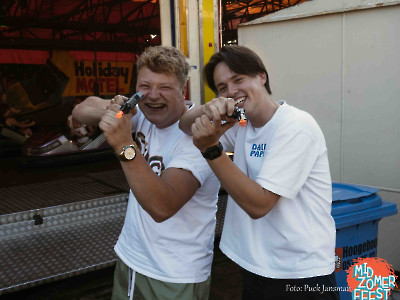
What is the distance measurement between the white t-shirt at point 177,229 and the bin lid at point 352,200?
1123 millimetres

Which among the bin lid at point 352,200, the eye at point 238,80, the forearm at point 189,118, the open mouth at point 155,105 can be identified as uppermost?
the eye at point 238,80

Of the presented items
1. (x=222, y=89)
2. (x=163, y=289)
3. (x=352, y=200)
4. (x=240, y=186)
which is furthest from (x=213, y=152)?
(x=352, y=200)

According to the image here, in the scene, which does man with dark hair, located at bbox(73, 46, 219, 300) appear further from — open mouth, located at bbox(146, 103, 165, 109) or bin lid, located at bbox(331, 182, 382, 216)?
bin lid, located at bbox(331, 182, 382, 216)

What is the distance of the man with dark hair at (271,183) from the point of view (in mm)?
1345

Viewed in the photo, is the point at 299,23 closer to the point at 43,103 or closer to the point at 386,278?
the point at 386,278

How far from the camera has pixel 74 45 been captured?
39.8ft

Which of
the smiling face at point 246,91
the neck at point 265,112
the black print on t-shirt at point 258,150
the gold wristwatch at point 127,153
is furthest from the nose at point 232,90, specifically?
the gold wristwatch at point 127,153

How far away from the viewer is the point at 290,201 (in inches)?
58.0

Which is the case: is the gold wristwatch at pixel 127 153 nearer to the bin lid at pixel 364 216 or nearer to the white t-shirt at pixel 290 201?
the white t-shirt at pixel 290 201

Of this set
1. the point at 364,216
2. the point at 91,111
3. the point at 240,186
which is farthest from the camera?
the point at 364,216

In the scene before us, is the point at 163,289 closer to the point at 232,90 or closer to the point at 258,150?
the point at 258,150

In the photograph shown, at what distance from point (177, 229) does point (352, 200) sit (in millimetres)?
1451

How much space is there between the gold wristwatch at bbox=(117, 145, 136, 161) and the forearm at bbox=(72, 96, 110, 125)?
2.23 ft

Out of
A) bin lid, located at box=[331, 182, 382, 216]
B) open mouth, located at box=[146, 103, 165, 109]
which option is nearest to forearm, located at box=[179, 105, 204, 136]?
open mouth, located at box=[146, 103, 165, 109]
